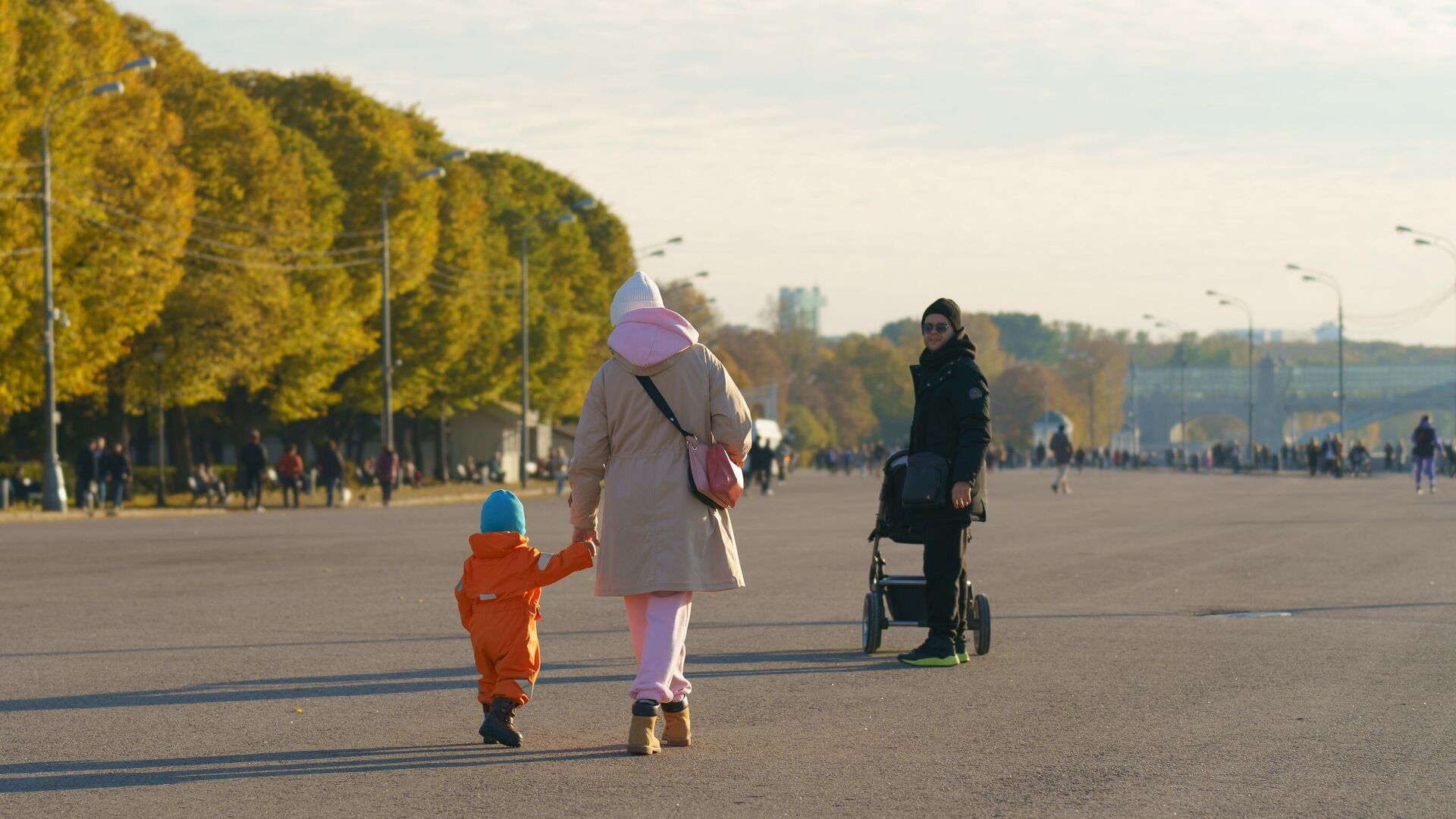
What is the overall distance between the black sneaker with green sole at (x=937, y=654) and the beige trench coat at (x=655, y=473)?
2.90 metres

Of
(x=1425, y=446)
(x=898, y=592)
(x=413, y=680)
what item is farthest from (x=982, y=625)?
(x=1425, y=446)

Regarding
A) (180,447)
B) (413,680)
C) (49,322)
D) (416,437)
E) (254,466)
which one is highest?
(49,322)

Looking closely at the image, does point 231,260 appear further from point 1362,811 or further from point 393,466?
point 1362,811

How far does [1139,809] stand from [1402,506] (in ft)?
104

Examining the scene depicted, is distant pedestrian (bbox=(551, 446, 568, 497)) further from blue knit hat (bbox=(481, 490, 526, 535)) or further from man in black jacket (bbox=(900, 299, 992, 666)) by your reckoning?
blue knit hat (bbox=(481, 490, 526, 535))

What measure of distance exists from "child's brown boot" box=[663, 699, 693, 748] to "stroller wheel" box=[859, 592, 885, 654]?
3.37 meters

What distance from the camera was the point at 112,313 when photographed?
42.0 meters

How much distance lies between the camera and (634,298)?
7.74 metres

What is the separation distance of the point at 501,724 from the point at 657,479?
3.82 feet

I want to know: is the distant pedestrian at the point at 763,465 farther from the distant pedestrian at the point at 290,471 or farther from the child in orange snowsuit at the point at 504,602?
the child in orange snowsuit at the point at 504,602

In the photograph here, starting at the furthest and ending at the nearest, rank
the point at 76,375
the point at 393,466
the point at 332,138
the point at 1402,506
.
Result: the point at 332,138
the point at 393,466
the point at 76,375
the point at 1402,506

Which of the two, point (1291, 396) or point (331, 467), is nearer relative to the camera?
point (331, 467)

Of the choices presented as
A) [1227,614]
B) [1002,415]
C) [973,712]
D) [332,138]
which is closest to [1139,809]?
[973,712]

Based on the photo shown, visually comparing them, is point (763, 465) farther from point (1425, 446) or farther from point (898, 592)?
point (898, 592)
